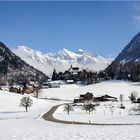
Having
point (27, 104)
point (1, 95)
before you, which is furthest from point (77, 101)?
point (27, 104)

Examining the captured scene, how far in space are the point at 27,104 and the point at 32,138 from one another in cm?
10996

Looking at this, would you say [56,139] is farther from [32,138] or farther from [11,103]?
[11,103]

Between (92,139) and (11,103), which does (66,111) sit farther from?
(92,139)

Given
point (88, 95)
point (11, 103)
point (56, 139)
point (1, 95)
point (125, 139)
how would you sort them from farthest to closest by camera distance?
point (88, 95) < point (1, 95) < point (11, 103) < point (56, 139) < point (125, 139)

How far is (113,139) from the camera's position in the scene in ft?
91.8

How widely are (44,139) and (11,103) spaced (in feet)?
432

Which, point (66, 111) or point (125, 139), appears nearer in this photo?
point (125, 139)

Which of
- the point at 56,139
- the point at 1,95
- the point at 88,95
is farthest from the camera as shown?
the point at 88,95

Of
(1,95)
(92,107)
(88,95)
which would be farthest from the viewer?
(88,95)

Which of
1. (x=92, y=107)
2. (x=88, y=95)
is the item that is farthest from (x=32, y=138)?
(x=88, y=95)

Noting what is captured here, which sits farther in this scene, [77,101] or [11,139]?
[77,101]

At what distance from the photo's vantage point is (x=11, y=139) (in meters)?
31.5

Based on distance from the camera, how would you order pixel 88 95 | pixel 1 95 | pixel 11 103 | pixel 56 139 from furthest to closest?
1. pixel 88 95
2. pixel 1 95
3. pixel 11 103
4. pixel 56 139

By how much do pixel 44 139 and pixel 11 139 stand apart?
2.98 meters
